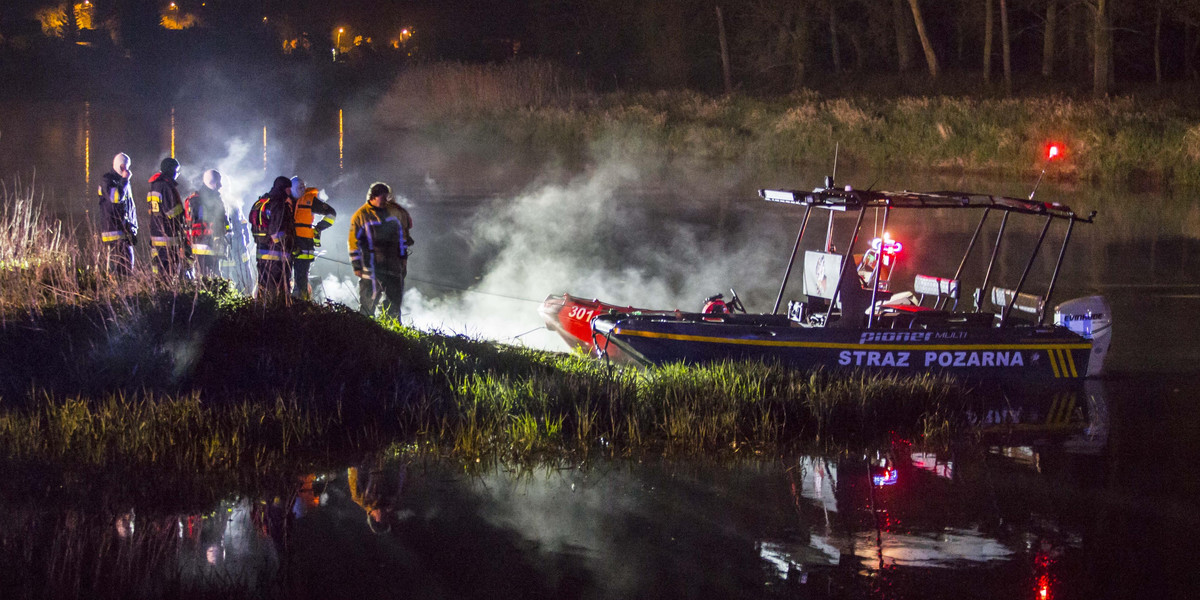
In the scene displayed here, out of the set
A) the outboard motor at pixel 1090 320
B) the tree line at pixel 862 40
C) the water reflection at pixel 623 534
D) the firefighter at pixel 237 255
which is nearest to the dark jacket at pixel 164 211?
the firefighter at pixel 237 255

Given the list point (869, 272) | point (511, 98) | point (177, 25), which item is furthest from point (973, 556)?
point (177, 25)

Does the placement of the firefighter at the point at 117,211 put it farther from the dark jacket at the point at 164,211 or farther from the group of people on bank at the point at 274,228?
the dark jacket at the point at 164,211

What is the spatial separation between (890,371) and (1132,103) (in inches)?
→ 1060

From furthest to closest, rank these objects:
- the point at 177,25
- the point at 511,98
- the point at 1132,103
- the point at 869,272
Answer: the point at 177,25 < the point at 511,98 < the point at 1132,103 < the point at 869,272

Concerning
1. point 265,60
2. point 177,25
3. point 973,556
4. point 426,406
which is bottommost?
point 973,556

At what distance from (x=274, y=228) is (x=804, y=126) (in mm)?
28690

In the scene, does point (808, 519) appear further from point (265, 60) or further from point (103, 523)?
point (265, 60)

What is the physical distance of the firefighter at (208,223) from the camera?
12.7 meters

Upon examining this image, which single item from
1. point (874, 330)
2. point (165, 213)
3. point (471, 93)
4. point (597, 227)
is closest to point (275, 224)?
point (165, 213)

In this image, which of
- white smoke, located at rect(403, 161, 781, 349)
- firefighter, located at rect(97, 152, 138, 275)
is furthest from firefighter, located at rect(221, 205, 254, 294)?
white smoke, located at rect(403, 161, 781, 349)

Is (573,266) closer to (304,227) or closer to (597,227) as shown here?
(597,227)

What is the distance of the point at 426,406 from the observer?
907 cm

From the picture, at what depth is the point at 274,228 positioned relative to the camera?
12000 mm

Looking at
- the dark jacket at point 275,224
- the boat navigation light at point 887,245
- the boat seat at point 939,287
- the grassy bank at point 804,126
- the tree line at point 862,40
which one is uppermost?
the tree line at point 862,40
